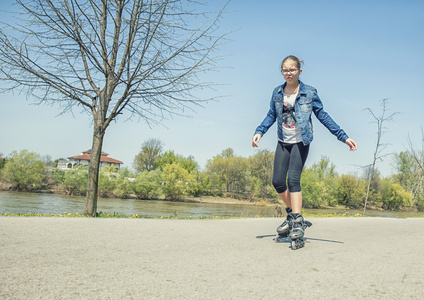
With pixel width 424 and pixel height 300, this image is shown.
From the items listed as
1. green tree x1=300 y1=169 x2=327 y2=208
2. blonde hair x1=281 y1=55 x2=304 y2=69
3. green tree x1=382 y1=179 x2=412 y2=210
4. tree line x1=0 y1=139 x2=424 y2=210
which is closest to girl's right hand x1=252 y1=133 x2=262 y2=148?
blonde hair x1=281 y1=55 x2=304 y2=69

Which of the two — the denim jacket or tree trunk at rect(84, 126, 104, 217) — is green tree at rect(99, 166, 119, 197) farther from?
the denim jacket

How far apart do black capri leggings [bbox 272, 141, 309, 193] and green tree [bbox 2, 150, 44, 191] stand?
154 ft

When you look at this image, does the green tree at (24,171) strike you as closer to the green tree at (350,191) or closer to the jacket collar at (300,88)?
the jacket collar at (300,88)

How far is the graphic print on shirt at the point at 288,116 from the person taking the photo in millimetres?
4023

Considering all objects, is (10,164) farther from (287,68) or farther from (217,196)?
(287,68)

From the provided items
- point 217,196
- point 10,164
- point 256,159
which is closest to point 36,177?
point 10,164

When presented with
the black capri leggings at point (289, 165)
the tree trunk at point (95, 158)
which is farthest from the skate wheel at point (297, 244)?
the tree trunk at point (95, 158)

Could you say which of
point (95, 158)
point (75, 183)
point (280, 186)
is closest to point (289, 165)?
point (280, 186)

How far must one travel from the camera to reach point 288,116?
4066 mm

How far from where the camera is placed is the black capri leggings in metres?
3.87

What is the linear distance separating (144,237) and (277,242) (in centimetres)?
160

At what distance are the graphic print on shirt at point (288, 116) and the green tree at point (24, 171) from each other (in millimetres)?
46957

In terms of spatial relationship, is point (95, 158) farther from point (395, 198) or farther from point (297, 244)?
point (395, 198)

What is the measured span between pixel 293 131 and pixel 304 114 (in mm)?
252
